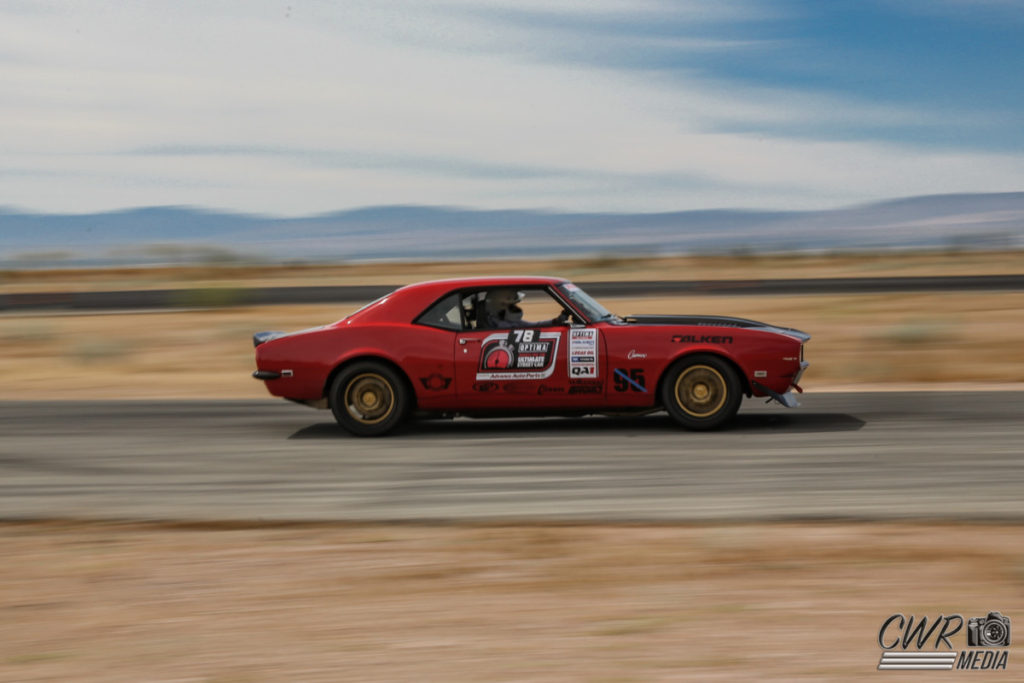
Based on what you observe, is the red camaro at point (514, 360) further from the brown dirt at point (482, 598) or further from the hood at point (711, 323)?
the brown dirt at point (482, 598)

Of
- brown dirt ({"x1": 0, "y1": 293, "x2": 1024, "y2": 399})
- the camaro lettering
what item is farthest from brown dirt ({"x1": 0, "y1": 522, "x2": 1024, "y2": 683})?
brown dirt ({"x1": 0, "y1": 293, "x2": 1024, "y2": 399})

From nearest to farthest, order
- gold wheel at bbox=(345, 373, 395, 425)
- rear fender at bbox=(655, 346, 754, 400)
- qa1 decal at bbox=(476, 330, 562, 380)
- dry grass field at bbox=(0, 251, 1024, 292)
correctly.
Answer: rear fender at bbox=(655, 346, 754, 400)
qa1 decal at bbox=(476, 330, 562, 380)
gold wheel at bbox=(345, 373, 395, 425)
dry grass field at bbox=(0, 251, 1024, 292)

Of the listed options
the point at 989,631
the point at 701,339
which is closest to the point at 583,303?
the point at 701,339

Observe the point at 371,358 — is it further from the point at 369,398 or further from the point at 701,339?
the point at 701,339

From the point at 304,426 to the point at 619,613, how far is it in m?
6.90

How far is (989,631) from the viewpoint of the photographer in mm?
4844

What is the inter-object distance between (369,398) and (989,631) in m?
6.80

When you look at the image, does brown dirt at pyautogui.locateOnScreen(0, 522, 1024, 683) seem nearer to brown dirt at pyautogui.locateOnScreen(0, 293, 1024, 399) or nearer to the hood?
the hood

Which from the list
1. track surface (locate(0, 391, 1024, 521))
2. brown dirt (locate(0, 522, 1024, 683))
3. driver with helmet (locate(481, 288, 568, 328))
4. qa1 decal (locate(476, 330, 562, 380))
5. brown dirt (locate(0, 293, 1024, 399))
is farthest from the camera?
brown dirt (locate(0, 293, 1024, 399))

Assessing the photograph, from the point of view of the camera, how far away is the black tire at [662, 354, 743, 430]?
1038 cm

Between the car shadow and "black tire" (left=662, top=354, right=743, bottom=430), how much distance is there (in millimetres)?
191

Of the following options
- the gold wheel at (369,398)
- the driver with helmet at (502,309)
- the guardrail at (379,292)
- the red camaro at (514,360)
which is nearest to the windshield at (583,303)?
the red camaro at (514,360)

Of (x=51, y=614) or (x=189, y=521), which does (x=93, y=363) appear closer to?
(x=189, y=521)

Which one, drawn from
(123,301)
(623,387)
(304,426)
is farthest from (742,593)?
(123,301)
